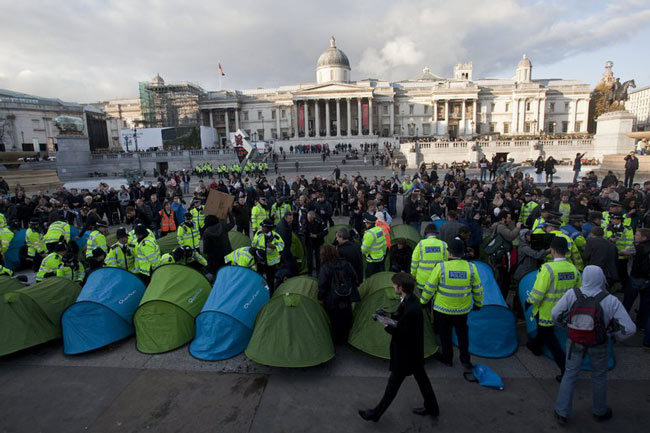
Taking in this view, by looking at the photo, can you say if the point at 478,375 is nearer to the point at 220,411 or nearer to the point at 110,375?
the point at 220,411

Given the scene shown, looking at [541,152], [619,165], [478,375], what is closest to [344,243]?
[478,375]

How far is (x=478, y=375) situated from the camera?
16.2ft

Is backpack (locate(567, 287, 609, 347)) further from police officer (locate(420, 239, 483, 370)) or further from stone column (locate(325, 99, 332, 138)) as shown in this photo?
stone column (locate(325, 99, 332, 138))

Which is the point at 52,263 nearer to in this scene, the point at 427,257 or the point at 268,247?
the point at 268,247

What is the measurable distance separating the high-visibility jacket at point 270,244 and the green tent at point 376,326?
6.49 ft

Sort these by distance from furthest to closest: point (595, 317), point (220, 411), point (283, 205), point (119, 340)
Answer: point (283, 205), point (119, 340), point (220, 411), point (595, 317)

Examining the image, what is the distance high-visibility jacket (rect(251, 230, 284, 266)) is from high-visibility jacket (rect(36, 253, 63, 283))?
369cm

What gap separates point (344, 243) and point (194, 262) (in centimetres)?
318

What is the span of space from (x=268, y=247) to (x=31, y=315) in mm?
3847

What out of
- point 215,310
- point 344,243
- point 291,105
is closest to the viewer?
point 215,310

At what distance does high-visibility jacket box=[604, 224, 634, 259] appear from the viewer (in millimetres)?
6934

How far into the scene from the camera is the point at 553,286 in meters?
4.68

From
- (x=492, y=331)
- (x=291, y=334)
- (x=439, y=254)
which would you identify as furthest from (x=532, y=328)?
(x=291, y=334)

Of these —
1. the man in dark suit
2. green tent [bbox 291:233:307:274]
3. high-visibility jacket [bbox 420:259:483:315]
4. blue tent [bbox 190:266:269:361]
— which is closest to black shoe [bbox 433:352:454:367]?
high-visibility jacket [bbox 420:259:483:315]
